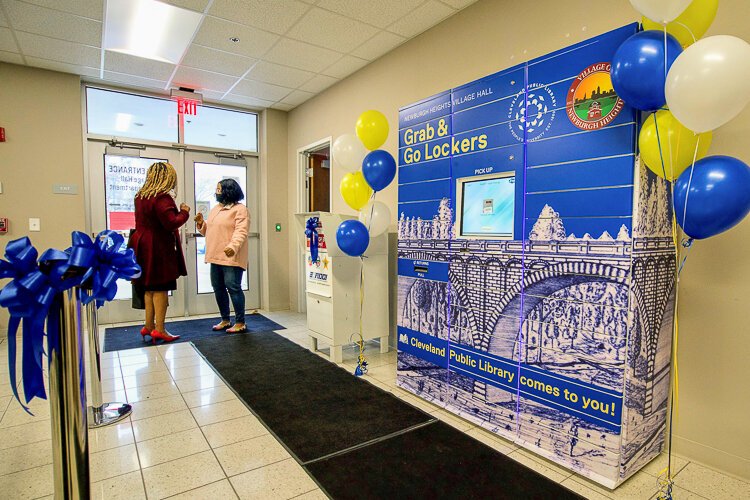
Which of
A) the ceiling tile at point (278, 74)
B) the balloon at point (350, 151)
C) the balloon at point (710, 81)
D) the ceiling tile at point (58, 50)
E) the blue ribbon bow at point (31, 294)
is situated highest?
the ceiling tile at point (278, 74)

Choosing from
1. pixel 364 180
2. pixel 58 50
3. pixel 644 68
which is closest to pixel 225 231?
pixel 364 180

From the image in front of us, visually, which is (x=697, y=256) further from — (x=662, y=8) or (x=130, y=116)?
(x=130, y=116)

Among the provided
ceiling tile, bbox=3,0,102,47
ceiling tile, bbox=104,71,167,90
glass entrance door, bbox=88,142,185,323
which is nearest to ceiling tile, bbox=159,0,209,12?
ceiling tile, bbox=3,0,102,47

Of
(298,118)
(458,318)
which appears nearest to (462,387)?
(458,318)

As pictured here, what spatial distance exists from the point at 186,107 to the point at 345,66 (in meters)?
2.28

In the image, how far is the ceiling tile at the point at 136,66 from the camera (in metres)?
4.02

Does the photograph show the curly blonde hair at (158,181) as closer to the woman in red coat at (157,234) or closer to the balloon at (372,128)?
the woman in red coat at (157,234)

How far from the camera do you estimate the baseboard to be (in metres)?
1.87

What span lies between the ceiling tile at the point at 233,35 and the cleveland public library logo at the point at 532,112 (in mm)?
2497

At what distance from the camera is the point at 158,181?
3881 millimetres

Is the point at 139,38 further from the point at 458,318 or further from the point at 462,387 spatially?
the point at 462,387

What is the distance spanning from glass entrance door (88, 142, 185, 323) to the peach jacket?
138 centimetres

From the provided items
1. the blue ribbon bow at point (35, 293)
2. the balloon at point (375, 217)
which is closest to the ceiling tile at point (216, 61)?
the balloon at point (375, 217)

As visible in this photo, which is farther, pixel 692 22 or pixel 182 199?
pixel 182 199
